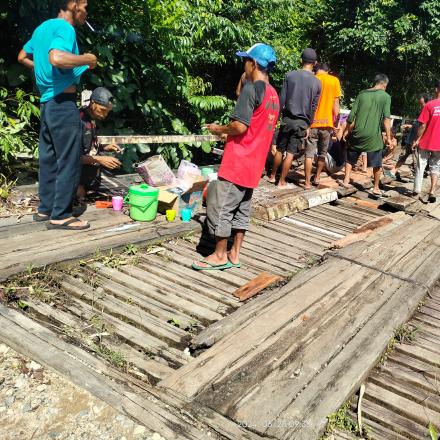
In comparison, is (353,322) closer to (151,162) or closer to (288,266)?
(288,266)

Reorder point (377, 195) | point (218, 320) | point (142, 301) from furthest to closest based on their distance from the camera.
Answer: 1. point (377, 195)
2. point (142, 301)
3. point (218, 320)

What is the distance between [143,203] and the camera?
4.90 meters

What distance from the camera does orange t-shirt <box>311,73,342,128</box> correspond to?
736cm

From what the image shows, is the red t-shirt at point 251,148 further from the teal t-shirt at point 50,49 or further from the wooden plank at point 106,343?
the wooden plank at point 106,343

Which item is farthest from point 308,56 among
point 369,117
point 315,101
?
point 369,117

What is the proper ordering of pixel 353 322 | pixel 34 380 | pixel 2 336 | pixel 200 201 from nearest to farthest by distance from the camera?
pixel 34 380 → pixel 2 336 → pixel 353 322 → pixel 200 201

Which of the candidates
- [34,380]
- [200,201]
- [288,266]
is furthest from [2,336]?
[200,201]

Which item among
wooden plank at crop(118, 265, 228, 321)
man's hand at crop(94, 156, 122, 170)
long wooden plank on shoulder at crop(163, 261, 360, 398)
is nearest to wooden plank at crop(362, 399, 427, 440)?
long wooden plank on shoulder at crop(163, 261, 360, 398)

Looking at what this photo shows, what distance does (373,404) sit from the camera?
Result: 2.64 meters

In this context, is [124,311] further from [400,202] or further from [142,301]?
[400,202]

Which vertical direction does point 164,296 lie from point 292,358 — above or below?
below

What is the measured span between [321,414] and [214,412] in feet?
1.81

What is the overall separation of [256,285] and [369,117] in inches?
175

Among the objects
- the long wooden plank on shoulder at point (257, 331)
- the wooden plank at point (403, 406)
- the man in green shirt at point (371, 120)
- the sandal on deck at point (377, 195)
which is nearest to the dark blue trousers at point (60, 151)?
the long wooden plank on shoulder at point (257, 331)
